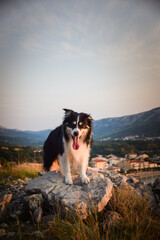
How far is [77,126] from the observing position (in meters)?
4.24

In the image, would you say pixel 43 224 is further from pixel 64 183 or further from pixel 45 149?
pixel 45 149

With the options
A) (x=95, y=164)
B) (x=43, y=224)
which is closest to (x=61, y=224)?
(x=43, y=224)

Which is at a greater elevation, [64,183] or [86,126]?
[86,126]

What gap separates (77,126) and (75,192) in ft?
5.43

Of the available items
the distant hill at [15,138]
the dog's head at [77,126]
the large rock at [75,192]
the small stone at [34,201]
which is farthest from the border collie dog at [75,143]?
the distant hill at [15,138]

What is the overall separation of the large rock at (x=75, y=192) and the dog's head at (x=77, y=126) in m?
1.07

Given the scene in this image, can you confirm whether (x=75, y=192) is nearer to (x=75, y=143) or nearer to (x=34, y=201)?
(x=34, y=201)

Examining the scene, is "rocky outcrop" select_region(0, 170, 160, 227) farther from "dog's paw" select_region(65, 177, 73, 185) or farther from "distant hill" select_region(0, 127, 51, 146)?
"distant hill" select_region(0, 127, 51, 146)

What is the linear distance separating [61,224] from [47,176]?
2.13 m

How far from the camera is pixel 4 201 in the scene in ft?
13.0

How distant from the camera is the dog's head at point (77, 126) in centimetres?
423

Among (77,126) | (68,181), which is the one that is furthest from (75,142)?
(68,181)

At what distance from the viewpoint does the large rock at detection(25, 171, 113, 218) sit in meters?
3.52

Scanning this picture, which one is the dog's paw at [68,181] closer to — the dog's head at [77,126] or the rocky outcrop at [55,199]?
the rocky outcrop at [55,199]
